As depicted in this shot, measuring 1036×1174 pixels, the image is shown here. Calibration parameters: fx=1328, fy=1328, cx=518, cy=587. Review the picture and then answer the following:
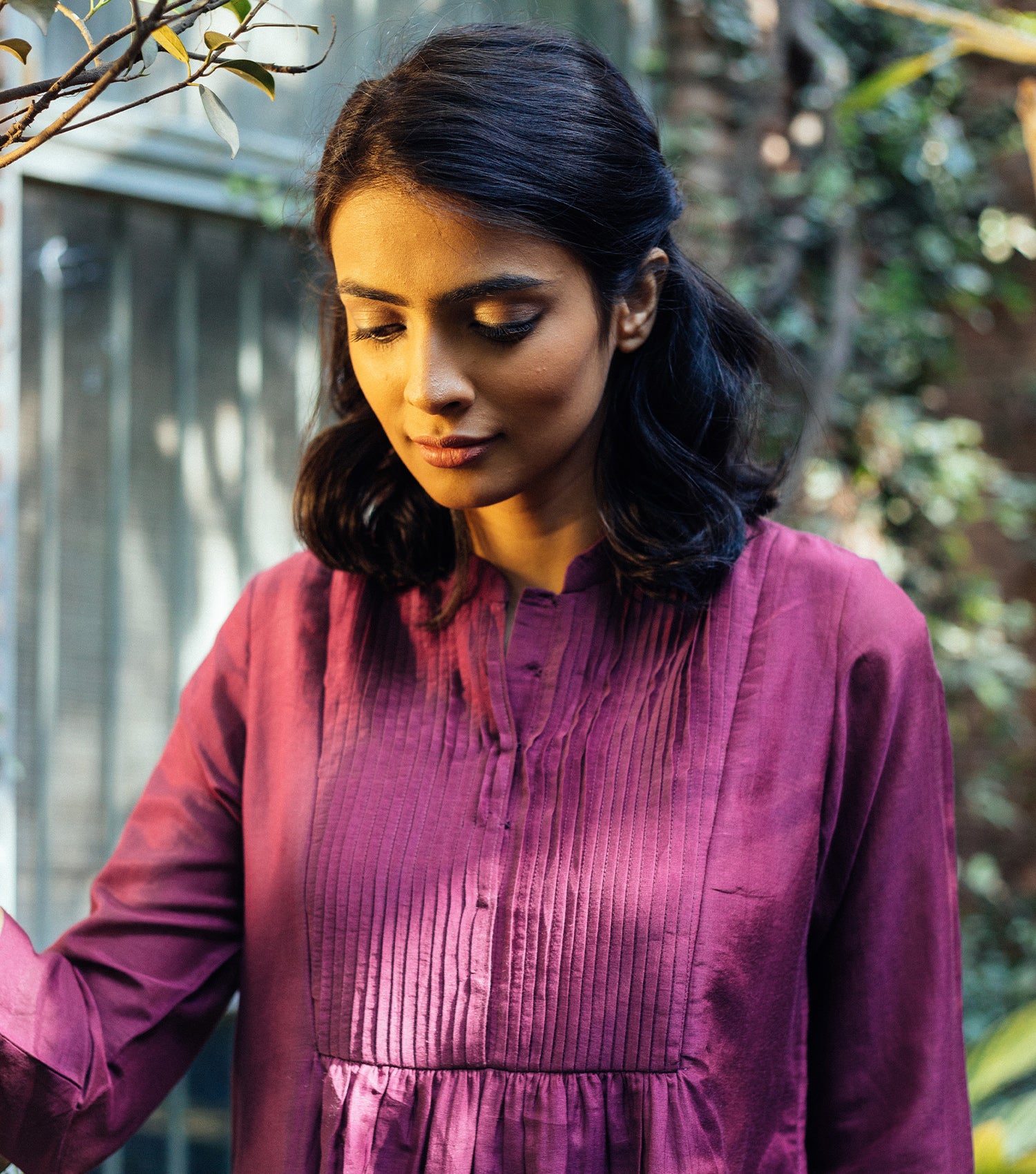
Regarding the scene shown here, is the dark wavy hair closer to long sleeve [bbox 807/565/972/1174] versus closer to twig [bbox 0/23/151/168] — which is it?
long sleeve [bbox 807/565/972/1174]

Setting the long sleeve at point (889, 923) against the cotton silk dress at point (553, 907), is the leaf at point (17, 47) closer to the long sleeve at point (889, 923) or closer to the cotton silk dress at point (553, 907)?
the cotton silk dress at point (553, 907)

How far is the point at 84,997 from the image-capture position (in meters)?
1.23

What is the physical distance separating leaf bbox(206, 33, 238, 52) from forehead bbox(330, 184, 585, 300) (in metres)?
0.21

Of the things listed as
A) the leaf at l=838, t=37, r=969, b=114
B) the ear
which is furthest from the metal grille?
the ear

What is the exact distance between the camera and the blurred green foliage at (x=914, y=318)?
3285mm

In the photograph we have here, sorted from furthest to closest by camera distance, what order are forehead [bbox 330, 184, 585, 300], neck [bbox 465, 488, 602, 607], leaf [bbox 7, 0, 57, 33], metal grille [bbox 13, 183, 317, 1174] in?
metal grille [bbox 13, 183, 317, 1174]
neck [bbox 465, 488, 602, 607]
forehead [bbox 330, 184, 585, 300]
leaf [bbox 7, 0, 57, 33]

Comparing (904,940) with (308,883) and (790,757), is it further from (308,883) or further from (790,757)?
(308,883)

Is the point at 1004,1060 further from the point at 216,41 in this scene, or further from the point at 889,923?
the point at 216,41

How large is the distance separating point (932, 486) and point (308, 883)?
8.49 ft

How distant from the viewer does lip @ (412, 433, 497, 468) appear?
113cm

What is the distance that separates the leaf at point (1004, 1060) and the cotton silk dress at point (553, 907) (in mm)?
898

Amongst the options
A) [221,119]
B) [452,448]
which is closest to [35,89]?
[221,119]

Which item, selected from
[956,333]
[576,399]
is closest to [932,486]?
[956,333]

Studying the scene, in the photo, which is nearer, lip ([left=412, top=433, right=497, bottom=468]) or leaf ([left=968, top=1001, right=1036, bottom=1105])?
lip ([left=412, top=433, right=497, bottom=468])
